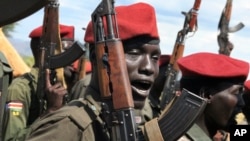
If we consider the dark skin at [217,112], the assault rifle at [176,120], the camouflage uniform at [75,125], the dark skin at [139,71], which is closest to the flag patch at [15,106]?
the dark skin at [217,112]

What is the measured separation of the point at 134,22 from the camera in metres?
3.01

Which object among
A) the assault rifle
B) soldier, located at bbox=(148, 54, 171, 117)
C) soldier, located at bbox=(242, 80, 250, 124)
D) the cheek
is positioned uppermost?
the cheek

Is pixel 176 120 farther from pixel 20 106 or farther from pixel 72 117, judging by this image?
pixel 20 106

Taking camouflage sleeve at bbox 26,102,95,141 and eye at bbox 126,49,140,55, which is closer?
camouflage sleeve at bbox 26,102,95,141

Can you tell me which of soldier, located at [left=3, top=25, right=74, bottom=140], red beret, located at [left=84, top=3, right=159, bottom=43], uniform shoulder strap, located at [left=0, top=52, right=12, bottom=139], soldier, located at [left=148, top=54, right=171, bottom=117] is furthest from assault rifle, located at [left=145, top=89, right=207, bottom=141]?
soldier, located at [left=148, top=54, right=171, bottom=117]

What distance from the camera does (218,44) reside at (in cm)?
873

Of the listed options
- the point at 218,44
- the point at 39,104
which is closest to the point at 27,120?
the point at 39,104

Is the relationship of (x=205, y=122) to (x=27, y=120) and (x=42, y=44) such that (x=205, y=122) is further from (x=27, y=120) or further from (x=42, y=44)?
(x=42, y=44)

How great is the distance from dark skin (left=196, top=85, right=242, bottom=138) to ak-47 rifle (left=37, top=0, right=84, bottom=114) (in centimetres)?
134

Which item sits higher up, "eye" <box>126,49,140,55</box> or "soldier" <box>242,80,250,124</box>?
"eye" <box>126,49,140,55</box>

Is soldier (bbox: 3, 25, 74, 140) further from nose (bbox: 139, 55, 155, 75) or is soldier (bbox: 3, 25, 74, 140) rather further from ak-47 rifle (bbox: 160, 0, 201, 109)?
ak-47 rifle (bbox: 160, 0, 201, 109)

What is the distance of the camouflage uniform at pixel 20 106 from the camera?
4.19 meters

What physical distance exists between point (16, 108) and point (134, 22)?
1.62 metres

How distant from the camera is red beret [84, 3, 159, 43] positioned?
115 inches
